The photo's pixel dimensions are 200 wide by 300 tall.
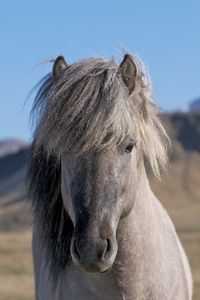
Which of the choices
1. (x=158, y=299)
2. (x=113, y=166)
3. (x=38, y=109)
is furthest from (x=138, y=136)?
(x=158, y=299)

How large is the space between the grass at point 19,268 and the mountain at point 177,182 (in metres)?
51.1

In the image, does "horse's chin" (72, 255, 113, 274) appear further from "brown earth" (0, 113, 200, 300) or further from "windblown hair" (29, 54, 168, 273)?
"brown earth" (0, 113, 200, 300)

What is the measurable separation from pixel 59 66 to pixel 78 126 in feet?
1.88

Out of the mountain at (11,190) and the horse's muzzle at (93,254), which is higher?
the horse's muzzle at (93,254)

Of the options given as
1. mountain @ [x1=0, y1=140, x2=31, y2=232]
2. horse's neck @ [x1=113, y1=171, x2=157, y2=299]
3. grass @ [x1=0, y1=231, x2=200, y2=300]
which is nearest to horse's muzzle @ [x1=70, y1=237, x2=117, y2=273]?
horse's neck @ [x1=113, y1=171, x2=157, y2=299]

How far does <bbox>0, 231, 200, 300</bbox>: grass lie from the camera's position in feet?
63.4

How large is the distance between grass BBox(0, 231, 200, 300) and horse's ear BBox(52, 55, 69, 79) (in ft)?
39.0

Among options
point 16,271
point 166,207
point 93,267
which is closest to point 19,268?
point 16,271

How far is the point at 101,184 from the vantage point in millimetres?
4898

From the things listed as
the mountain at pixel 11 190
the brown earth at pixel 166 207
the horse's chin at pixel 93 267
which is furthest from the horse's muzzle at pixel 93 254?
the mountain at pixel 11 190

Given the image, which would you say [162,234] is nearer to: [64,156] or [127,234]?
[127,234]

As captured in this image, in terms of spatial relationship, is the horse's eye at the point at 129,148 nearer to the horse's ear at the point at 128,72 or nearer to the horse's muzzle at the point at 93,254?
the horse's ear at the point at 128,72

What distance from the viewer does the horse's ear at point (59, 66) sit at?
17.6 feet

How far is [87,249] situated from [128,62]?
1.31 metres
